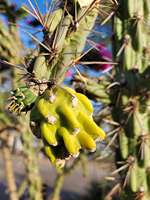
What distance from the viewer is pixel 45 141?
58cm

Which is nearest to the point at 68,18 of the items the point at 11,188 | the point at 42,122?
the point at 42,122

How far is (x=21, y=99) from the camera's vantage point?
61 centimetres

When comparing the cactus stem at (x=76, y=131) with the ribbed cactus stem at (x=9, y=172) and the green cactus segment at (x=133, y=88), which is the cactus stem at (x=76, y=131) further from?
the ribbed cactus stem at (x=9, y=172)

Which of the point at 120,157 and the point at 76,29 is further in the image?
the point at 120,157

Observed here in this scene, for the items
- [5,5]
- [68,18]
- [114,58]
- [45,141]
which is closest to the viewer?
[45,141]

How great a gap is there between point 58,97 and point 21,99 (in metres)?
0.11

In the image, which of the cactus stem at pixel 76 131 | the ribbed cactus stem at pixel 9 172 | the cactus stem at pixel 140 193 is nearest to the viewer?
the cactus stem at pixel 76 131

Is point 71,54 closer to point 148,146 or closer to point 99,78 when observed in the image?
point 99,78

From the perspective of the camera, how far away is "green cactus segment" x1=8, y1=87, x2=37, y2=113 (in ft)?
2.01

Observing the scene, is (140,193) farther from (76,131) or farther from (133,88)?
(76,131)

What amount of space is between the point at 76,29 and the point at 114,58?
0.56 m

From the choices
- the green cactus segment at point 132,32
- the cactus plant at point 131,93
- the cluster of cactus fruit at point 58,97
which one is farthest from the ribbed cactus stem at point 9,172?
the cluster of cactus fruit at point 58,97

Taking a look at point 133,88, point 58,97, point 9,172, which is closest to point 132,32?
point 133,88

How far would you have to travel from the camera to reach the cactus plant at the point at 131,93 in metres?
1.11
